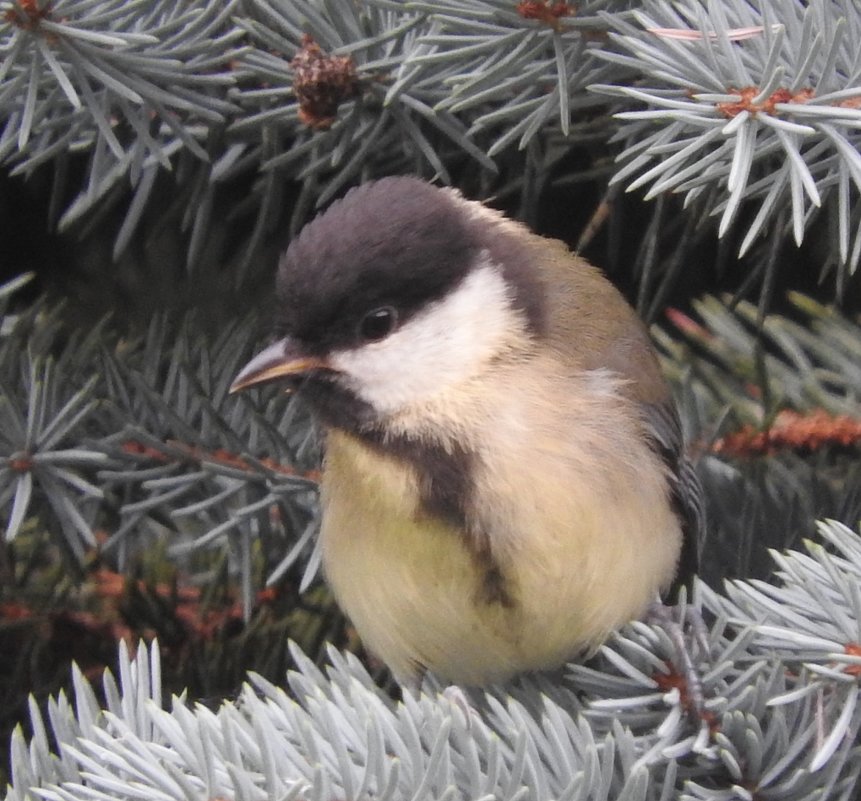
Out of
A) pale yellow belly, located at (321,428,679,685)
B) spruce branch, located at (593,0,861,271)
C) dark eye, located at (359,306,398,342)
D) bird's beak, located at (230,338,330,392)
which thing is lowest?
pale yellow belly, located at (321,428,679,685)

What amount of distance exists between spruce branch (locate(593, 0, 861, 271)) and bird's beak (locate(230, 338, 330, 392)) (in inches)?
10.9

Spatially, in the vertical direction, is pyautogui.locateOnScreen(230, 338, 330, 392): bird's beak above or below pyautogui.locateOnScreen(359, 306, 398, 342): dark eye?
below

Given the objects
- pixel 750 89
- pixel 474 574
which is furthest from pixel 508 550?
pixel 750 89

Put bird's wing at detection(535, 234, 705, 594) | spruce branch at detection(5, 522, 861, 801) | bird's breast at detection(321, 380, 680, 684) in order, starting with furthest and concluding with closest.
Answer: bird's wing at detection(535, 234, 705, 594), bird's breast at detection(321, 380, 680, 684), spruce branch at detection(5, 522, 861, 801)

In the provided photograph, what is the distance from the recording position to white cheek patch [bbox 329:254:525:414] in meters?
0.84

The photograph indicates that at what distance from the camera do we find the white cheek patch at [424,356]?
2.76ft

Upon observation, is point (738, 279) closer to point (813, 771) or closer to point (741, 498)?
point (741, 498)

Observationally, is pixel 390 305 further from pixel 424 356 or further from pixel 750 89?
pixel 750 89

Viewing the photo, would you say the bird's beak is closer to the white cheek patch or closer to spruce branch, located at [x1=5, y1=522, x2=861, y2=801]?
the white cheek patch

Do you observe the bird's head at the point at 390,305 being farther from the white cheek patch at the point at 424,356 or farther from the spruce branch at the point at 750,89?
the spruce branch at the point at 750,89

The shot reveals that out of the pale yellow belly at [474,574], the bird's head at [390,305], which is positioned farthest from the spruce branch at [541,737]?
the bird's head at [390,305]

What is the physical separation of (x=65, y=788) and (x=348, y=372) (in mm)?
368

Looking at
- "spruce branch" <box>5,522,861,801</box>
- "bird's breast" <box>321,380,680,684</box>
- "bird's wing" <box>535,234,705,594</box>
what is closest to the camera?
"spruce branch" <box>5,522,861,801</box>

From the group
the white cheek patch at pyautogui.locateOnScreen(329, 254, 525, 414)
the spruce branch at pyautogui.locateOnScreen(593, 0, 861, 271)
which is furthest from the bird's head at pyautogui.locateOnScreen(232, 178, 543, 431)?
the spruce branch at pyautogui.locateOnScreen(593, 0, 861, 271)
